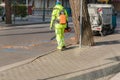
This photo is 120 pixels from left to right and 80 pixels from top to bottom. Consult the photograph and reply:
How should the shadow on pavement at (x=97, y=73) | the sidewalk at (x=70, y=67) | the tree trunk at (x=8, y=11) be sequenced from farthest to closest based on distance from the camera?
the tree trunk at (x=8, y=11)
the shadow on pavement at (x=97, y=73)
the sidewalk at (x=70, y=67)

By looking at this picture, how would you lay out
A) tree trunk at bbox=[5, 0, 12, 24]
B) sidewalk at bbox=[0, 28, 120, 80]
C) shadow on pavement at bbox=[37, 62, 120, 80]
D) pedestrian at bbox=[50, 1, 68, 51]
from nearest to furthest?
sidewalk at bbox=[0, 28, 120, 80], shadow on pavement at bbox=[37, 62, 120, 80], pedestrian at bbox=[50, 1, 68, 51], tree trunk at bbox=[5, 0, 12, 24]

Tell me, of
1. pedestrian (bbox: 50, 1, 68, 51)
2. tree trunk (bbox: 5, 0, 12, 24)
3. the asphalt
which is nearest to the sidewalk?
the asphalt

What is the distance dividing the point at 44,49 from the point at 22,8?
65.5 ft

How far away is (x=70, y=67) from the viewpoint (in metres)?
10.3

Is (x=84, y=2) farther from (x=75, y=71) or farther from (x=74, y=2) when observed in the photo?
(x=75, y=71)

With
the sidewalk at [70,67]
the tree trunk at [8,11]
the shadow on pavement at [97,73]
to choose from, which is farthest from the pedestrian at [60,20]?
the tree trunk at [8,11]

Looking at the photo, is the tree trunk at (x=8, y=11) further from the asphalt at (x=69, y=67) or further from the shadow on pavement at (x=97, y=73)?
the shadow on pavement at (x=97, y=73)

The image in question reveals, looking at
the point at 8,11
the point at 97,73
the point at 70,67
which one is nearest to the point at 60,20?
the point at 70,67

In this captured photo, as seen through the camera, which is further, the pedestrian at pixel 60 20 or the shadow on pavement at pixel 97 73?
the pedestrian at pixel 60 20

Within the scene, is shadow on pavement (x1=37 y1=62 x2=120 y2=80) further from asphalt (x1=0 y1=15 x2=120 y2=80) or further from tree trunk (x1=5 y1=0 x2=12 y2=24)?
tree trunk (x1=5 y1=0 x2=12 y2=24)

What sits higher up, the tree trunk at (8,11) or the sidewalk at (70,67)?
the tree trunk at (8,11)

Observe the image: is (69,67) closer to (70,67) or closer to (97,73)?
(70,67)

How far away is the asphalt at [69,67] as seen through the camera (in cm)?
920

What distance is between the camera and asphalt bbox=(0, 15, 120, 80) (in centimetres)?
920
